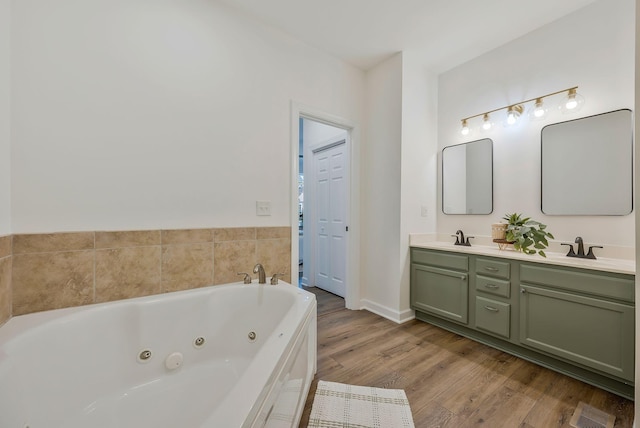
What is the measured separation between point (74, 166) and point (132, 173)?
26 centimetres

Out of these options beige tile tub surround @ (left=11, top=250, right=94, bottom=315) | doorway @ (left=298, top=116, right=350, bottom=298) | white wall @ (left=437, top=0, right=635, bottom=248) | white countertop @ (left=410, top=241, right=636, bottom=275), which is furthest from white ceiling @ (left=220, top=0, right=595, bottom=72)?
beige tile tub surround @ (left=11, top=250, right=94, bottom=315)

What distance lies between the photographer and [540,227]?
6.41 ft

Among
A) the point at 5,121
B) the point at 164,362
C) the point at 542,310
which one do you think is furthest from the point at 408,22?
the point at 164,362

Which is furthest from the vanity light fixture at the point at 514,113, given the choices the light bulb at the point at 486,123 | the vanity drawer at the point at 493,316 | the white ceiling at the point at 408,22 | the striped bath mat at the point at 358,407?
the striped bath mat at the point at 358,407

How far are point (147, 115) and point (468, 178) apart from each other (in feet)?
9.17

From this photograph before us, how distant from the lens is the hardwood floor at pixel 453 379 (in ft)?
4.45

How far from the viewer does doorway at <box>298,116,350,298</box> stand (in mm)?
3141

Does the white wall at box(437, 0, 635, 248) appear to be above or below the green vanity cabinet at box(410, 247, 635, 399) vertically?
above

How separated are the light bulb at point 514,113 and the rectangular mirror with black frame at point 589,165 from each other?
9.5 inches

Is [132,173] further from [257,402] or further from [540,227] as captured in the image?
[540,227]

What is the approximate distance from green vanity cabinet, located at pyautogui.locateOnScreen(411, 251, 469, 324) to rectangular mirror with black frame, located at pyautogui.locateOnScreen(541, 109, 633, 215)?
857 millimetres

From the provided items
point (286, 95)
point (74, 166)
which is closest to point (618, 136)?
point (286, 95)

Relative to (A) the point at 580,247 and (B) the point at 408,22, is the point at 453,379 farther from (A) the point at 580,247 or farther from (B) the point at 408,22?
(B) the point at 408,22

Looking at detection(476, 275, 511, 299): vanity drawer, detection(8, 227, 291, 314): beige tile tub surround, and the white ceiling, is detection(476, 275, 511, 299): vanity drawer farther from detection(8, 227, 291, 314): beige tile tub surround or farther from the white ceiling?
the white ceiling
